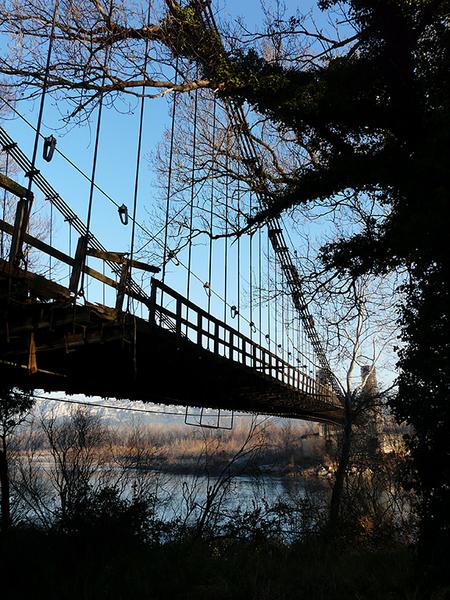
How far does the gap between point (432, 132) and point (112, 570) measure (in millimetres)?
6849

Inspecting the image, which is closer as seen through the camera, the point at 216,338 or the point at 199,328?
the point at 199,328

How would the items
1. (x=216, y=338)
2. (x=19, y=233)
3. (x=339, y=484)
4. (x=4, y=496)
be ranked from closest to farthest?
(x=19, y=233) → (x=216, y=338) → (x=4, y=496) → (x=339, y=484)

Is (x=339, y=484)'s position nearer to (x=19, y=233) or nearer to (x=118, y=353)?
(x=118, y=353)

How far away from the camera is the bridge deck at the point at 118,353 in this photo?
16.9 feet

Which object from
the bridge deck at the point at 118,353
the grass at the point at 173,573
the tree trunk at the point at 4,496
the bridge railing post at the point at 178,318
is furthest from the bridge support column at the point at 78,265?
the tree trunk at the point at 4,496

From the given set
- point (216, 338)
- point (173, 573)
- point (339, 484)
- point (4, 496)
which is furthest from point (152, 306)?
point (339, 484)

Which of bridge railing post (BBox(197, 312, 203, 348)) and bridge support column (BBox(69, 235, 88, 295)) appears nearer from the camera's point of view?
bridge support column (BBox(69, 235, 88, 295))

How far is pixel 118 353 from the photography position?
682cm

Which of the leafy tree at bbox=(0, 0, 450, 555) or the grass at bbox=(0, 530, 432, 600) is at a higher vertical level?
the leafy tree at bbox=(0, 0, 450, 555)

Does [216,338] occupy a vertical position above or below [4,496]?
above

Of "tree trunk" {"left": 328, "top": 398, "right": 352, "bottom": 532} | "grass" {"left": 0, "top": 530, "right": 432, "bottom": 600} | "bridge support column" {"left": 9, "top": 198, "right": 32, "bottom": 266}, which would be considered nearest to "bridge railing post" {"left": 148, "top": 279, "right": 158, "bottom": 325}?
"bridge support column" {"left": 9, "top": 198, "right": 32, "bottom": 266}

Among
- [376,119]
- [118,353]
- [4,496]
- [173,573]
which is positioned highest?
[376,119]

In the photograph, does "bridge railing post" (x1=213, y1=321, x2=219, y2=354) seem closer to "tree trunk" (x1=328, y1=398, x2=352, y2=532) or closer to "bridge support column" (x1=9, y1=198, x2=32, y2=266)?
"bridge support column" (x1=9, y1=198, x2=32, y2=266)

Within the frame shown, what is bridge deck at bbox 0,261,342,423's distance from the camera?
515 centimetres
